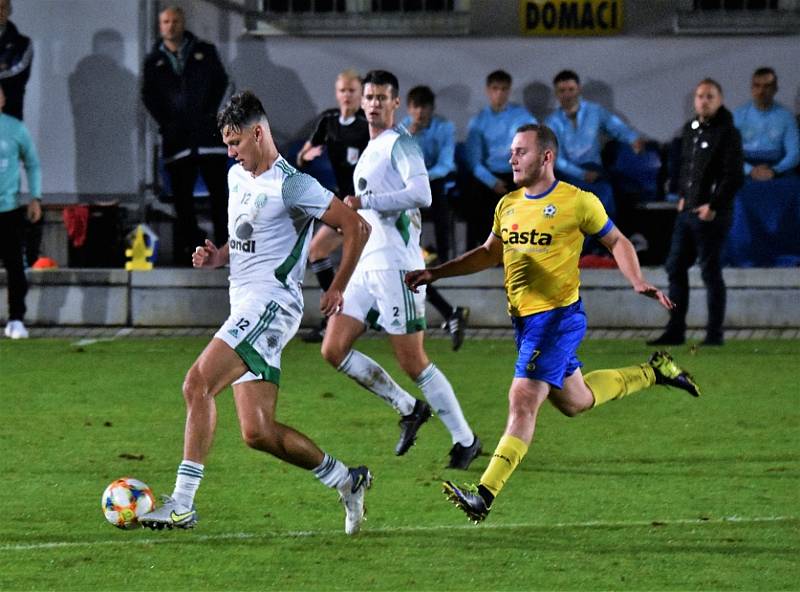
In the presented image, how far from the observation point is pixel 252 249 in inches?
302

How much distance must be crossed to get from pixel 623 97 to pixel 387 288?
28.8 ft

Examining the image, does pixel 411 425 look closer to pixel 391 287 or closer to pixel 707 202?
pixel 391 287

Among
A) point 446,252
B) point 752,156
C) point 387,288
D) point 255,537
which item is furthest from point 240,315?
point 752,156

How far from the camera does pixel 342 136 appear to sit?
1471 cm

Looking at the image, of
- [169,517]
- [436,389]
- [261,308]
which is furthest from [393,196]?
[169,517]

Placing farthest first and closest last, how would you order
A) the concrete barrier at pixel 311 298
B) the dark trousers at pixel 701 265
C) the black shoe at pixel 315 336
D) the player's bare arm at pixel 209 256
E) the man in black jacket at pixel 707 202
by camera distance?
Result: 1. the concrete barrier at pixel 311 298
2. the black shoe at pixel 315 336
3. the dark trousers at pixel 701 265
4. the man in black jacket at pixel 707 202
5. the player's bare arm at pixel 209 256

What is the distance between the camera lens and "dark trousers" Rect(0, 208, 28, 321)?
51.2ft

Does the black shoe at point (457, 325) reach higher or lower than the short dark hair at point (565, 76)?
lower

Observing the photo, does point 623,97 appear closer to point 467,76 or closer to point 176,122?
point 467,76

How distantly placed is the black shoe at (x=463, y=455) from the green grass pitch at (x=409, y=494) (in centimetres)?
8

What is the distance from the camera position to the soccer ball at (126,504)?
7.45m

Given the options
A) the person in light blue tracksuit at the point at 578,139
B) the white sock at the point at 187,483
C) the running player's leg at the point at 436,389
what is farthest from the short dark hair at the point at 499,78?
the white sock at the point at 187,483

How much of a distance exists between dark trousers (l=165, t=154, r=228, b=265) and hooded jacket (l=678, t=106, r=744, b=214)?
457 cm

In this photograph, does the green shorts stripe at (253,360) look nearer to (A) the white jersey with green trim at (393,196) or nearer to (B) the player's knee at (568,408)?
(B) the player's knee at (568,408)
